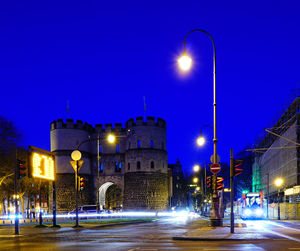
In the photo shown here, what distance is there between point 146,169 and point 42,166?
142 feet

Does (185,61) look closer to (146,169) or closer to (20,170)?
(20,170)

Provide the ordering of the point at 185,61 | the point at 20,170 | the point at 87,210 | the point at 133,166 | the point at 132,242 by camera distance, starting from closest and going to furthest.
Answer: the point at 132,242 < the point at 185,61 < the point at 20,170 < the point at 87,210 < the point at 133,166

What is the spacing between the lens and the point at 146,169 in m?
68.0

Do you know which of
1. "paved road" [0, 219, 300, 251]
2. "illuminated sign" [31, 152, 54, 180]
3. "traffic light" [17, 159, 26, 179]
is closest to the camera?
"paved road" [0, 219, 300, 251]

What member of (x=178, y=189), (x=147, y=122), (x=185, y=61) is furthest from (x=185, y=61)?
(x=178, y=189)

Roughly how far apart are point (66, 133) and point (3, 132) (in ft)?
78.8

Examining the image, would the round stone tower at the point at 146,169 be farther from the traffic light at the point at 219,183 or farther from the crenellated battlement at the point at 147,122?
the traffic light at the point at 219,183

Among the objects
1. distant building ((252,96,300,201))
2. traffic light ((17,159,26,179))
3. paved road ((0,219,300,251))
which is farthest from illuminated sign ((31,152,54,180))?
distant building ((252,96,300,201))

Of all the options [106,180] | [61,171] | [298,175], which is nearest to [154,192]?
[106,180]

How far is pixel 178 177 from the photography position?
13375 cm

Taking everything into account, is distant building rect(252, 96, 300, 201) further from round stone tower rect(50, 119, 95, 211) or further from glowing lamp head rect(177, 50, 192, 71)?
round stone tower rect(50, 119, 95, 211)

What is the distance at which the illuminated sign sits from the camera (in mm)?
24461

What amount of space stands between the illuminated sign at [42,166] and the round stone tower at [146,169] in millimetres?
41285

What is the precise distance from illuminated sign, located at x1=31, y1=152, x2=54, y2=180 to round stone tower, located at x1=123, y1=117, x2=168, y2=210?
41.3 metres
